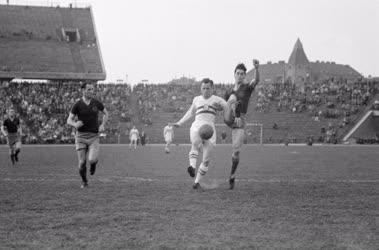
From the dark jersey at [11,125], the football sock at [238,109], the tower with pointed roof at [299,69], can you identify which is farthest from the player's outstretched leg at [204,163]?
the tower with pointed roof at [299,69]

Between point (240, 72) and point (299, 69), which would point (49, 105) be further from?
point (299, 69)

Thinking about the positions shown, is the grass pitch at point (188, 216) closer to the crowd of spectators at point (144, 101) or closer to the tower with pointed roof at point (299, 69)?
the crowd of spectators at point (144, 101)

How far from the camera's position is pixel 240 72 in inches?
450

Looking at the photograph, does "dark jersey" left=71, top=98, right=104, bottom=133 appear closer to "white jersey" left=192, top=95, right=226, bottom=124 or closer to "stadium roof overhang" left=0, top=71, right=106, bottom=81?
"white jersey" left=192, top=95, right=226, bottom=124

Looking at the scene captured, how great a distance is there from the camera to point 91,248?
215 inches

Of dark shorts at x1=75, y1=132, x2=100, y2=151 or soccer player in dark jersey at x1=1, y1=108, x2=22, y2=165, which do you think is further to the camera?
soccer player in dark jersey at x1=1, y1=108, x2=22, y2=165

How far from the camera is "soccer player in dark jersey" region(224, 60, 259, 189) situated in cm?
1123

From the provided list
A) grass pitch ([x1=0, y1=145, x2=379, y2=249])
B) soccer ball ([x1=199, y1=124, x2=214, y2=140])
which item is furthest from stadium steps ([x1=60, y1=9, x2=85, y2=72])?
soccer ball ([x1=199, y1=124, x2=214, y2=140])

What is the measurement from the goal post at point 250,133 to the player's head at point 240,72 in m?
38.1

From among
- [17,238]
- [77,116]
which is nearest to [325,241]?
[17,238]

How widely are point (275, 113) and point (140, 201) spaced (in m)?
46.8

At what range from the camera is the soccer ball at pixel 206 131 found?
35.3ft

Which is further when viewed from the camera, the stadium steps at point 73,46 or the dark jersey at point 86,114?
the stadium steps at point 73,46

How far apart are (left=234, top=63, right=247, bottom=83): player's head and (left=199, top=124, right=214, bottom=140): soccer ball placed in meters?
1.38
